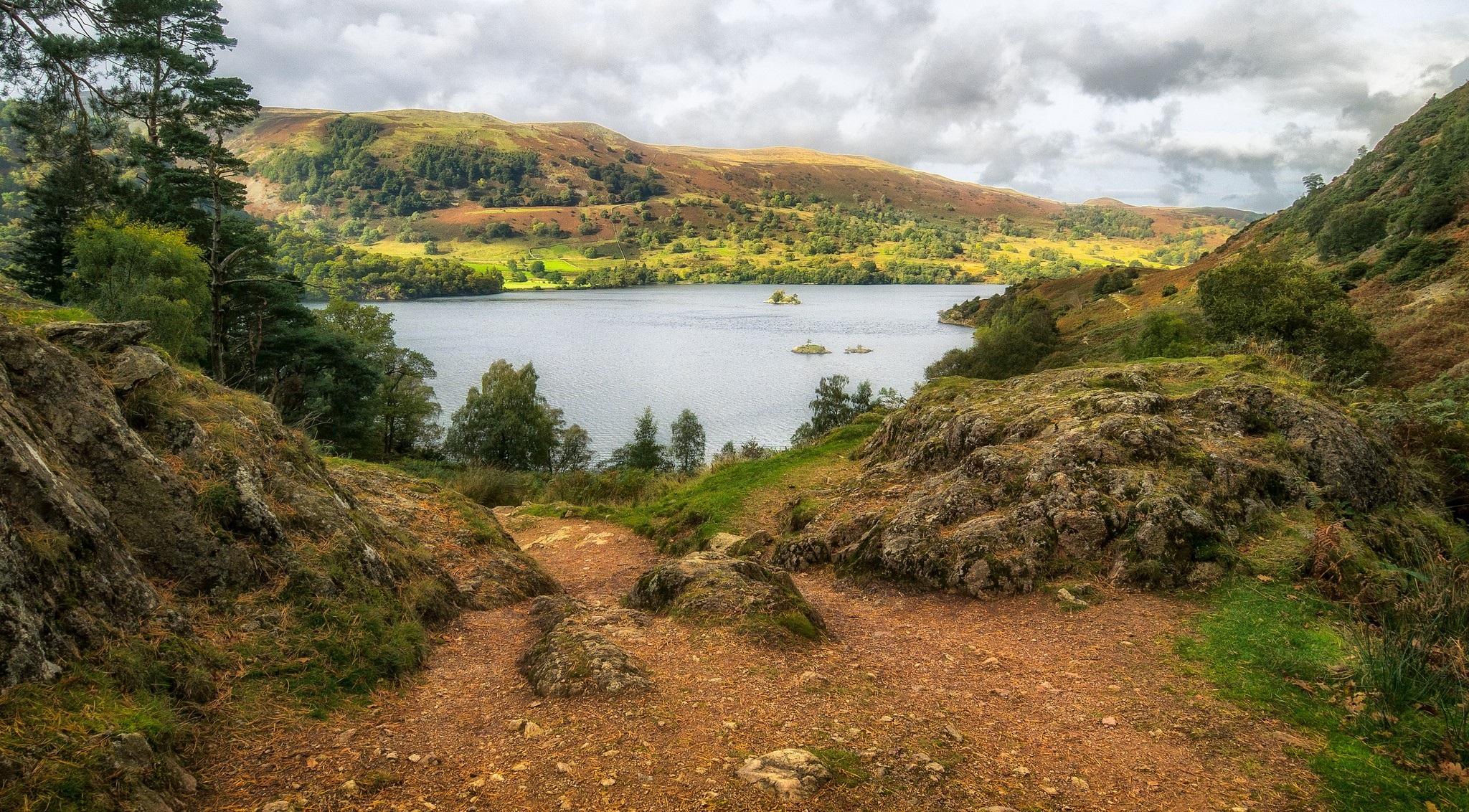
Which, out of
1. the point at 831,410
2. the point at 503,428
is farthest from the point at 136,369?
the point at 831,410

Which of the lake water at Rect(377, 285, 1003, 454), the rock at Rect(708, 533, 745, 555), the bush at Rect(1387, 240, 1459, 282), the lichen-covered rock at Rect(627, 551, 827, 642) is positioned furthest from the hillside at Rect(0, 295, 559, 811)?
the bush at Rect(1387, 240, 1459, 282)

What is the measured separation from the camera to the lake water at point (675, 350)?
171 feet

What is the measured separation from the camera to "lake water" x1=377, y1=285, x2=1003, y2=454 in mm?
52219

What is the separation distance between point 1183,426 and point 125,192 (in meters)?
35.5

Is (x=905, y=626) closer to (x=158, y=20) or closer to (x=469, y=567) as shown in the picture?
(x=469, y=567)

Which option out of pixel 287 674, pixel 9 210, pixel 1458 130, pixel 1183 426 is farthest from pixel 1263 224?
pixel 9 210

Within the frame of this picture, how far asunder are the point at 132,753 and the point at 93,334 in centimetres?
457

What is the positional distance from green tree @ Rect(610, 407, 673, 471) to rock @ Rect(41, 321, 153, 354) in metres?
28.9

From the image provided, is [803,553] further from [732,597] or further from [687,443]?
[687,443]

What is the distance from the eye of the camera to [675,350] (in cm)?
7762

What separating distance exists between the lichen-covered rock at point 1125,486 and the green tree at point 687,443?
1081 inches

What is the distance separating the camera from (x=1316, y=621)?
709cm

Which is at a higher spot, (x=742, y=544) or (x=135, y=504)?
(x=135, y=504)

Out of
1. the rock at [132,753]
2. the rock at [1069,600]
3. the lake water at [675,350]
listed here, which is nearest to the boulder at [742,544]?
the rock at [1069,600]
